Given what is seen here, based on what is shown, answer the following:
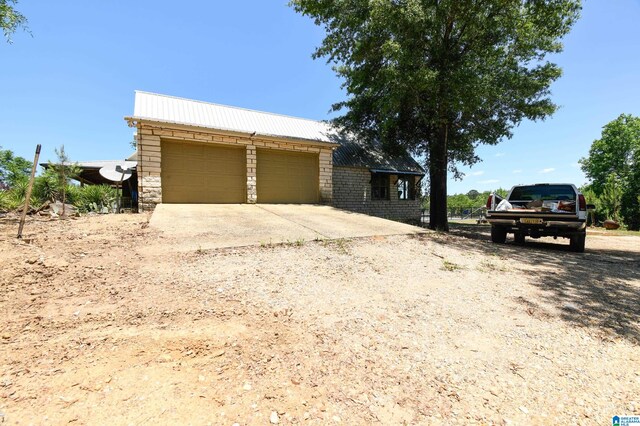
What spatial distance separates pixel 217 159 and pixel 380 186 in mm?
Answer: 9657

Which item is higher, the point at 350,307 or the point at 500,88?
the point at 500,88

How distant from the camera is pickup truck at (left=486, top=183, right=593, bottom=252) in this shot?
7.24 m

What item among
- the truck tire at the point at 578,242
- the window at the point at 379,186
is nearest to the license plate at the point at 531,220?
the truck tire at the point at 578,242

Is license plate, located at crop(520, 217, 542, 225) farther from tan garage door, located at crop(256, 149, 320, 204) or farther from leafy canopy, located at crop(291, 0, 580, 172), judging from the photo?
tan garage door, located at crop(256, 149, 320, 204)

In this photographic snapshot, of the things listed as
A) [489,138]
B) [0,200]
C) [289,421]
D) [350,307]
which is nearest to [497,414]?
[289,421]

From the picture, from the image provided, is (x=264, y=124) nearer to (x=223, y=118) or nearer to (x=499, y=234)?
(x=223, y=118)

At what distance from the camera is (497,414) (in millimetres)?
1891

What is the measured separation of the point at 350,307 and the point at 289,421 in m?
1.63

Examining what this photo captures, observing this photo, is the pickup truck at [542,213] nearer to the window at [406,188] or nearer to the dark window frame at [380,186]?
the dark window frame at [380,186]

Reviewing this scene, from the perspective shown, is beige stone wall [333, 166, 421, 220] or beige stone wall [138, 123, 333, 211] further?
beige stone wall [333, 166, 421, 220]

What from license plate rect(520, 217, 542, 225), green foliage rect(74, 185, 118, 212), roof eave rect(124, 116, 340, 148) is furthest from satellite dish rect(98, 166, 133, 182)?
license plate rect(520, 217, 542, 225)

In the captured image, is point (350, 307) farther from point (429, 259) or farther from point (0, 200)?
point (0, 200)

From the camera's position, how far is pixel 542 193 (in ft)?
28.3

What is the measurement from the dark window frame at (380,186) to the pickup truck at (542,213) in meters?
7.85
